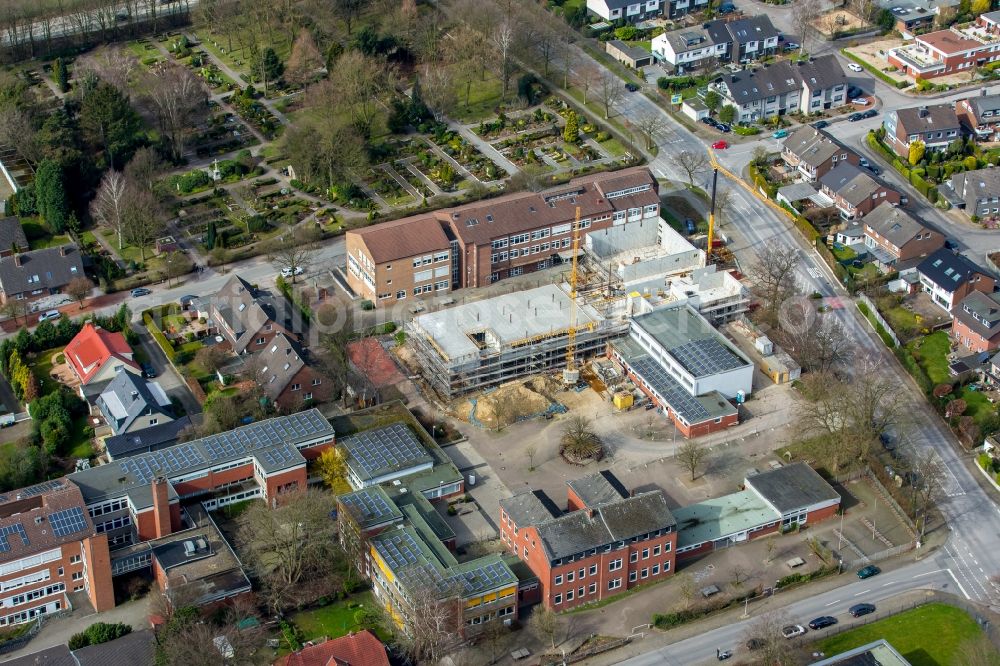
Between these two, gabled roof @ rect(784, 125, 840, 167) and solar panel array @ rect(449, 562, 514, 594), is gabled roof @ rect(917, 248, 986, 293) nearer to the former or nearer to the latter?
gabled roof @ rect(784, 125, 840, 167)

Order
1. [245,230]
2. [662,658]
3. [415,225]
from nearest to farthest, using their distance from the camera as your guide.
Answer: [662,658] < [415,225] < [245,230]

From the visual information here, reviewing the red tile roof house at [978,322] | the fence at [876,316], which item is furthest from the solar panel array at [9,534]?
the red tile roof house at [978,322]

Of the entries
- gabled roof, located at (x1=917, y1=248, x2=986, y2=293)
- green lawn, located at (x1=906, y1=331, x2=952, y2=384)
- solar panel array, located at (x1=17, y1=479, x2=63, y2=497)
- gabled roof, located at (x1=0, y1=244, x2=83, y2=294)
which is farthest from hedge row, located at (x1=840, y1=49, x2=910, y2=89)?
solar panel array, located at (x1=17, y1=479, x2=63, y2=497)

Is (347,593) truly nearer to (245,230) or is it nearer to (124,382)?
(124,382)

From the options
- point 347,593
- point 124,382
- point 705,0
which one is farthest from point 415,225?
point 705,0

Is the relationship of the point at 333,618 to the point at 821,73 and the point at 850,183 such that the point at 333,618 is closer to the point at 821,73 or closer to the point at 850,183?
the point at 850,183

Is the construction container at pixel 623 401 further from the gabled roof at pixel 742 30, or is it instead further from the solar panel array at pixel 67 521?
the gabled roof at pixel 742 30
